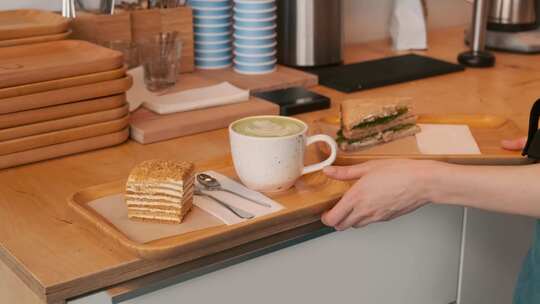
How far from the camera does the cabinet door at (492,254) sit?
53.4 inches

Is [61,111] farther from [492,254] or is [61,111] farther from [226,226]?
[492,254]

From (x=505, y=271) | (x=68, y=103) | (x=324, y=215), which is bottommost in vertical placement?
(x=505, y=271)

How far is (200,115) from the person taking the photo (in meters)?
1.44

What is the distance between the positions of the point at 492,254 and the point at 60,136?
74cm

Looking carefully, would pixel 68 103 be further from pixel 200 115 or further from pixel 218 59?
pixel 218 59

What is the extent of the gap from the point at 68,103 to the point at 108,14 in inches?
13.3

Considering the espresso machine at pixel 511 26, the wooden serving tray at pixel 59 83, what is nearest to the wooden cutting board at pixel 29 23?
the wooden serving tray at pixel 59 83

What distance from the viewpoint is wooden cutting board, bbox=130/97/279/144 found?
1.37 m

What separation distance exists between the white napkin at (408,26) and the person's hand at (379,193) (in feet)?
3.19

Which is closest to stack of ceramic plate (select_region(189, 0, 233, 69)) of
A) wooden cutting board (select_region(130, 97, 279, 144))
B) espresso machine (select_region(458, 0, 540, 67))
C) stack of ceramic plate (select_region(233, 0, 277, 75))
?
stack of ceramic plate (select_region(233, 0, 277, 75))

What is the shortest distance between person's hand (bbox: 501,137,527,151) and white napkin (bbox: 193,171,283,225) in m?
0.42

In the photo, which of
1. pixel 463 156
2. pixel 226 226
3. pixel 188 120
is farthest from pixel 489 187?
pixel 188 120

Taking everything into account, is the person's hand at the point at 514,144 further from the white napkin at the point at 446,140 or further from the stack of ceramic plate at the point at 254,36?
the stack of ceramic plate at the point at 254,36

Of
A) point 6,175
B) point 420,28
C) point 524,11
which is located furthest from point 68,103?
point 524,11
